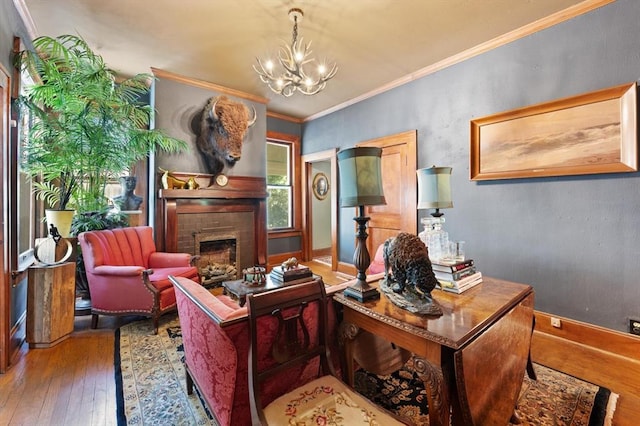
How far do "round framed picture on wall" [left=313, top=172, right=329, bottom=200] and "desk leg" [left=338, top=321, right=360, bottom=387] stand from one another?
4631mm

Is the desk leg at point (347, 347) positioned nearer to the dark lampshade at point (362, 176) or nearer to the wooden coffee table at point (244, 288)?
the dark lampshade at point (362, 176)

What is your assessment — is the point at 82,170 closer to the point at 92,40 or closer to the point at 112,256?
the point at 112,256

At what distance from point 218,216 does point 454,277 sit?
340 cm

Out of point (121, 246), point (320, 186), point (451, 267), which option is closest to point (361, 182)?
point (451, 267)

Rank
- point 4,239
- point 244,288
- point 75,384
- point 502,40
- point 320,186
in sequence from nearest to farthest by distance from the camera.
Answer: point 75,384 < point 4,239 < point 244,288 < point 502,40 < point 320,186

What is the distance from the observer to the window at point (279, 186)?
5.47 m

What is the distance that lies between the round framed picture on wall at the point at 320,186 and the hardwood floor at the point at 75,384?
14.1ft

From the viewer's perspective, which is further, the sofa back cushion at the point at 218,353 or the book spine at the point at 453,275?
the book spine at the point at 453,275

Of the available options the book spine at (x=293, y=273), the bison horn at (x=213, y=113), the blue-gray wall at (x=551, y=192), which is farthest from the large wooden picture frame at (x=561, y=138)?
the bison horn at (x=213, y=113)

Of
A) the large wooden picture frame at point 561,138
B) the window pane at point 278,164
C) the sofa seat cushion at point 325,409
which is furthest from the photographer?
the window pane at point 278,164

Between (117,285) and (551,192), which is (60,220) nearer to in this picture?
(117,285)

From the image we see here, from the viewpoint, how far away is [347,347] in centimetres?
154

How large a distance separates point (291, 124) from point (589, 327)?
505cm

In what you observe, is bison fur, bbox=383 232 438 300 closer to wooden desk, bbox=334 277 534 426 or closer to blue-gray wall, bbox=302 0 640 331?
wooden desk, bbox=334 277 534 426
